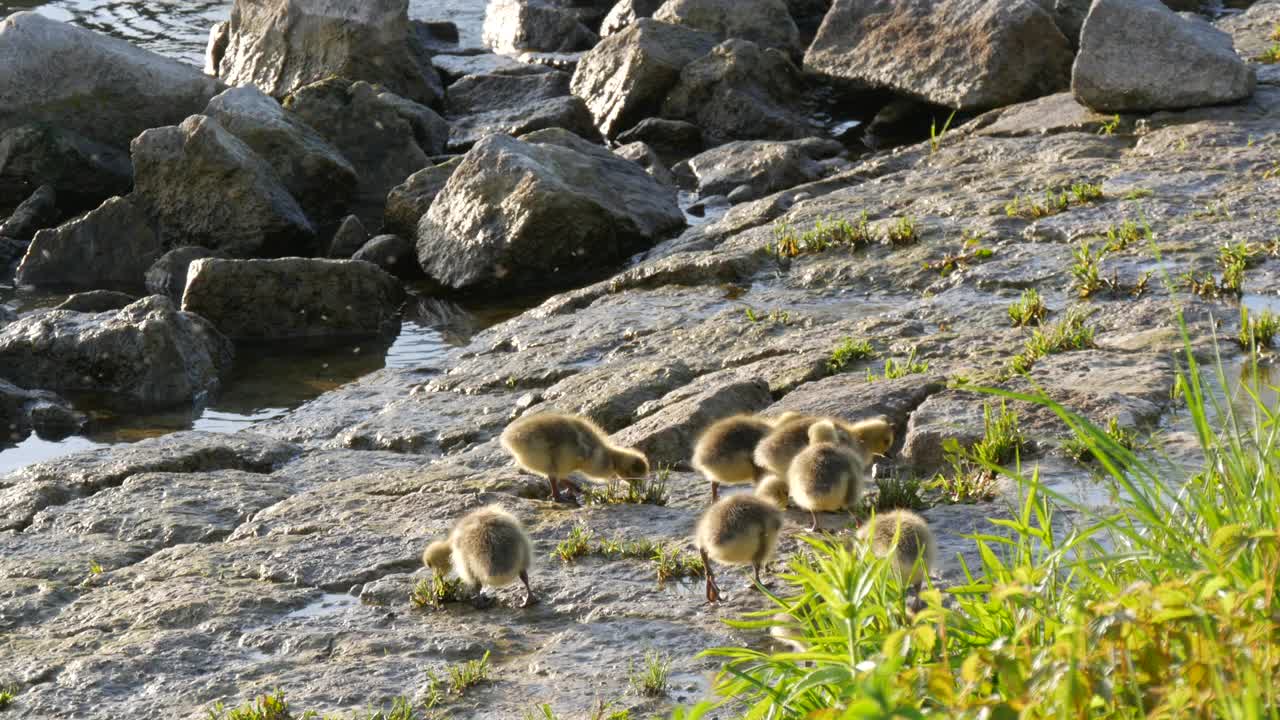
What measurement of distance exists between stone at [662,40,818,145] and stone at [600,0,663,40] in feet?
14.4

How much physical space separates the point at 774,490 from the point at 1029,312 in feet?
9.84

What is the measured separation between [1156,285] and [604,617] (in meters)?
4.82

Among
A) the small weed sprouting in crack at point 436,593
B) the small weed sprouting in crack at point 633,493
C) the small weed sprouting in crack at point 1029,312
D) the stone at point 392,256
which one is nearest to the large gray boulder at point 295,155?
the stone at point 392,256

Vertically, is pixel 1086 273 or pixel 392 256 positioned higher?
pixel 1086 273

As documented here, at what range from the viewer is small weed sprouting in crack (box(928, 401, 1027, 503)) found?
5941 mm

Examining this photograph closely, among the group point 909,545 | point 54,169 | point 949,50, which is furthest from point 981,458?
point 54,169

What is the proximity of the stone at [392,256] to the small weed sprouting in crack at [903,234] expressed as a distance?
17.0 feet

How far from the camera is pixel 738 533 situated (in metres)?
5.11

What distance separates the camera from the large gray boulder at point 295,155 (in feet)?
51.1

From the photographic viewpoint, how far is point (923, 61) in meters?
16.2

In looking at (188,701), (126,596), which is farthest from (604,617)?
(126,596)

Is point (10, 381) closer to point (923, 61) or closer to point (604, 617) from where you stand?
point (604, 617)

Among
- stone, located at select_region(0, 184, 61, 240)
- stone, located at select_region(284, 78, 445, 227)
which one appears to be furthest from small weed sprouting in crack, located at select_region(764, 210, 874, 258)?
stone, located at select_region(0, 184, 61, 240)

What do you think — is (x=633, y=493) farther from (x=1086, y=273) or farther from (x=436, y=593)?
(x=1086, y=273)
